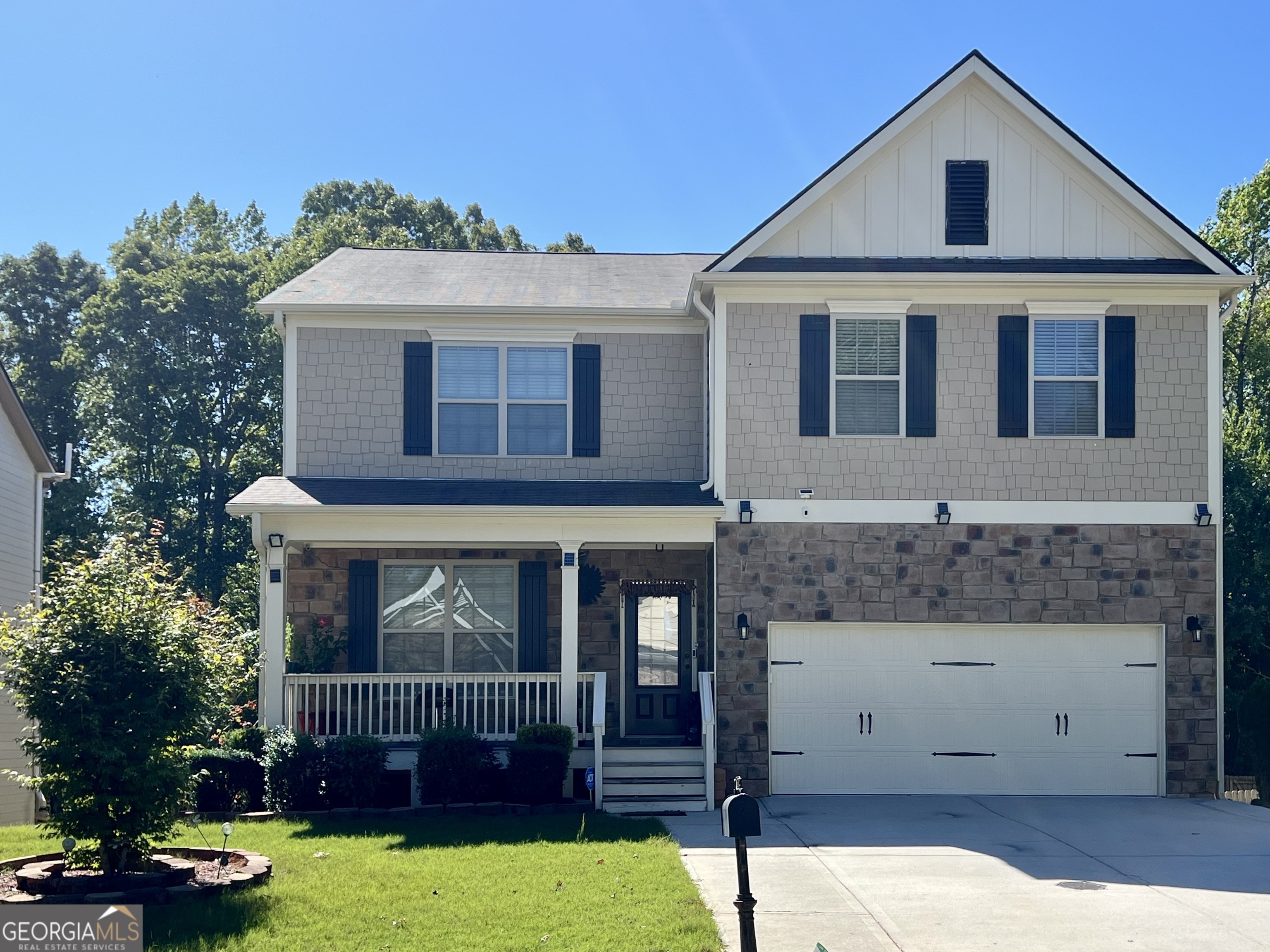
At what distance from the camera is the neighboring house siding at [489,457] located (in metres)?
16.7

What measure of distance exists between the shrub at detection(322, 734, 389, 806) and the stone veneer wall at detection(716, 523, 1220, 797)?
13.6ft

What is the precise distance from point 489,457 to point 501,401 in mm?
739

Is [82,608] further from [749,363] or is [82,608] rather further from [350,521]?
[749,363]

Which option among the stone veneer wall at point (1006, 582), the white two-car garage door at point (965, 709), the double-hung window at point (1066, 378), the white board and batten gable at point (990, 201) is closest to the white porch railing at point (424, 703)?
the stone veneer wall at point (1006, 582)

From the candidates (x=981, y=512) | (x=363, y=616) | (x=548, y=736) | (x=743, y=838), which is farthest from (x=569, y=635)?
(x=743, y=838)

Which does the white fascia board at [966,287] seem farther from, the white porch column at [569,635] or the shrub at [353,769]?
the shrub at [353,769]

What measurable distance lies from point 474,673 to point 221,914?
672cm

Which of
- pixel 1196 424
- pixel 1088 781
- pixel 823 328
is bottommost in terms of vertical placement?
pixel 1088 781

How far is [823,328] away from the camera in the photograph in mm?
15406

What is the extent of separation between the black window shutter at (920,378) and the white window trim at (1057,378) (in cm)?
112

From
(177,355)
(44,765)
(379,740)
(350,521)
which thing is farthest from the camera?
(177,355)

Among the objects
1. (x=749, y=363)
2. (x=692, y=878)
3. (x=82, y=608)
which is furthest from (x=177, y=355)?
(x=692, y=878)

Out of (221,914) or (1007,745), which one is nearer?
(221,914)

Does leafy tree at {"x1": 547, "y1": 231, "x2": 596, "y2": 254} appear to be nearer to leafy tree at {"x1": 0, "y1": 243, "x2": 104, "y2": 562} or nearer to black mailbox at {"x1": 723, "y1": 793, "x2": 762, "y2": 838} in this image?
leafy tree at {"x1": 0, "y1": 243, "x2": 104, "y2": 562}
